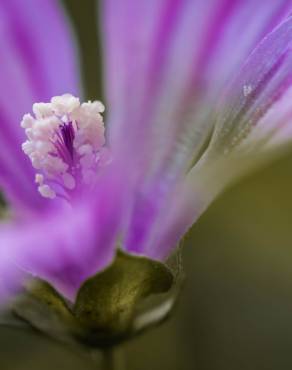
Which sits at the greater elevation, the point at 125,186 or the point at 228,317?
the point at 125,186

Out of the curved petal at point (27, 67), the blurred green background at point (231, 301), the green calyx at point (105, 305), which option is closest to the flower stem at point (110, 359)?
the green calyx at point (105, 305)

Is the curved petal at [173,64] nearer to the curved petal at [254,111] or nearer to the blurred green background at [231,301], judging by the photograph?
the curved petal at [254,111]

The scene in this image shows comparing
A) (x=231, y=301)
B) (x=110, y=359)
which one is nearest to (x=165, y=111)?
(x=110, y=359)

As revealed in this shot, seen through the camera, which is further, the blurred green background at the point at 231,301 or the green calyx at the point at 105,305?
the blurred green background at the point at 231,301

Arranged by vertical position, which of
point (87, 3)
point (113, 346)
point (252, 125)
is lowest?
point (87, 3)

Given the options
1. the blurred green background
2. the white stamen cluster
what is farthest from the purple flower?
the blurred green background

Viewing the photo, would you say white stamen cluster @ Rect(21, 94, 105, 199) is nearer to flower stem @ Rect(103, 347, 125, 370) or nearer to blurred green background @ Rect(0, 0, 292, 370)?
flower stem @ Rect(103, 347, 125, 370)

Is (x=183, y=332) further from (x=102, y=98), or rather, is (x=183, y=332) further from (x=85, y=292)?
(x=85, y=292)

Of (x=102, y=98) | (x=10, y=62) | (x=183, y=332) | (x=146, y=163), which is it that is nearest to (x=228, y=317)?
(x=183, y=332)

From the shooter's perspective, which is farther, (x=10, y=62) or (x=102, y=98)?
(x=102, y=98)
